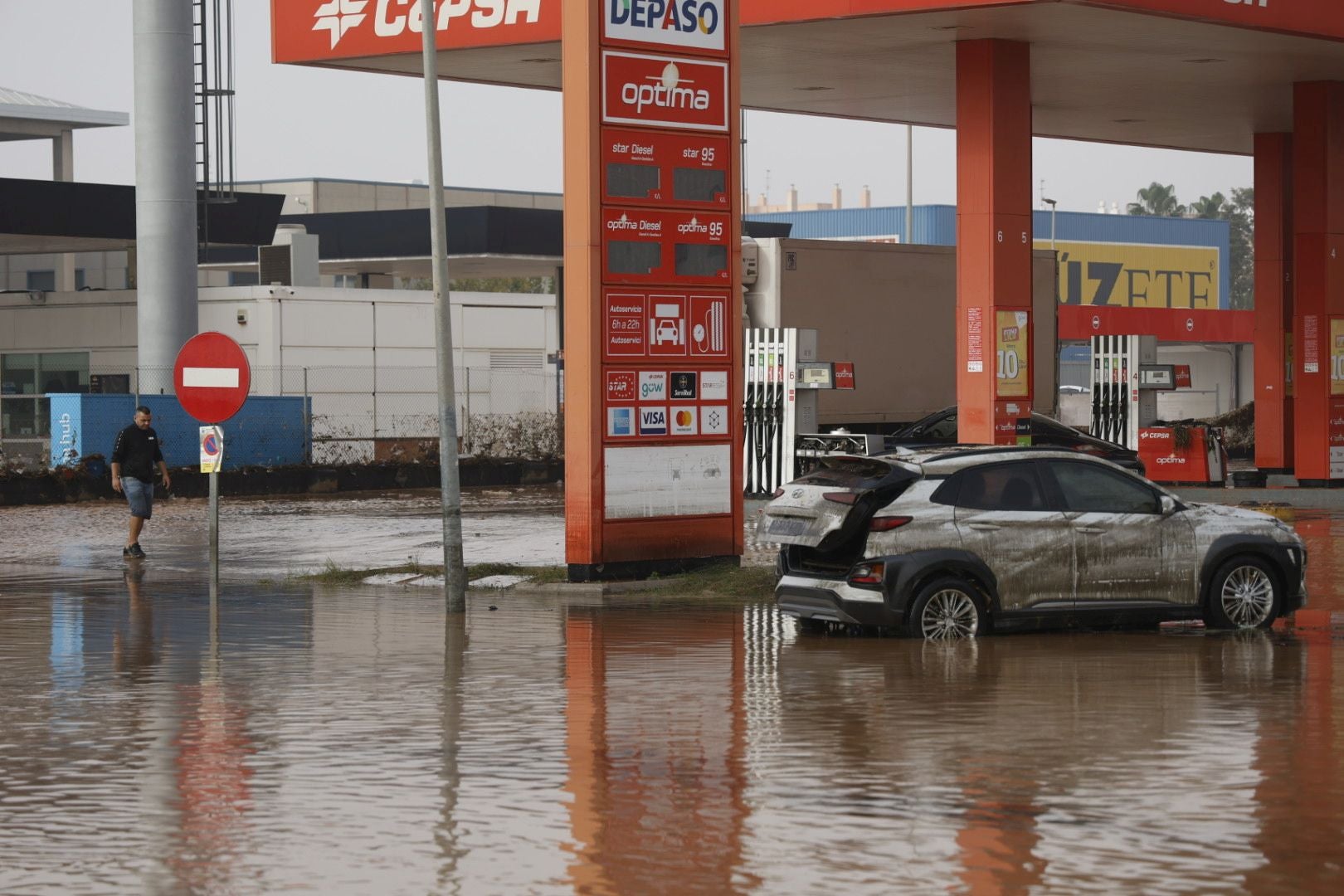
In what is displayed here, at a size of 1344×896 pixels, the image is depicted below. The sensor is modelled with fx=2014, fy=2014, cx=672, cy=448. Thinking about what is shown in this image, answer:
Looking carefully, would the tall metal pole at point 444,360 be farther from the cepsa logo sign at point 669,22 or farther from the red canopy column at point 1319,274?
the red canopy column at point 1319,274

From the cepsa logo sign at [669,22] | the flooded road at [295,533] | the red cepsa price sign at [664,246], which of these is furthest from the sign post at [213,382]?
the cepsa logo sign at [669,22]

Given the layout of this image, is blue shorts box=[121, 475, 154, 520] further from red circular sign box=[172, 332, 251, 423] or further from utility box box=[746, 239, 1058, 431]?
utility box box=[746, 239, 1058, 431]

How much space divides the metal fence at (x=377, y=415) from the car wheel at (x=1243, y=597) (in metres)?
26.2

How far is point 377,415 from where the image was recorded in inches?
1679

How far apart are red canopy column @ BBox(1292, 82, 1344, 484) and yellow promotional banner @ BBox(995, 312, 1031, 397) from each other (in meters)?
8.32

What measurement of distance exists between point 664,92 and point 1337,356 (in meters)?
18.0

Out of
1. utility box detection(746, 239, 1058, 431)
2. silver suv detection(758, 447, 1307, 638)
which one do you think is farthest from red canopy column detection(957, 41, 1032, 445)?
silver suv detection(758, 447, 1307, 638)

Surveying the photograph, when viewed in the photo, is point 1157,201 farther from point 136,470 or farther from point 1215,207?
point 136,470

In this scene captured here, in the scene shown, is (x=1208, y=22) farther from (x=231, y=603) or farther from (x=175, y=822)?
(x=175, y=822)

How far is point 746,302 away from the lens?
31406 millimetres

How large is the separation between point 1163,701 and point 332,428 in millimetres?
30714

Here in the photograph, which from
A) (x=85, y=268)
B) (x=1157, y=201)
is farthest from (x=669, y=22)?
(x=1157, y=201)

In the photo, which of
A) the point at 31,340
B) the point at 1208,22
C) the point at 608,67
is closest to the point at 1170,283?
the point at 31,340

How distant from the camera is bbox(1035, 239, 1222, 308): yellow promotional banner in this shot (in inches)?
4080
